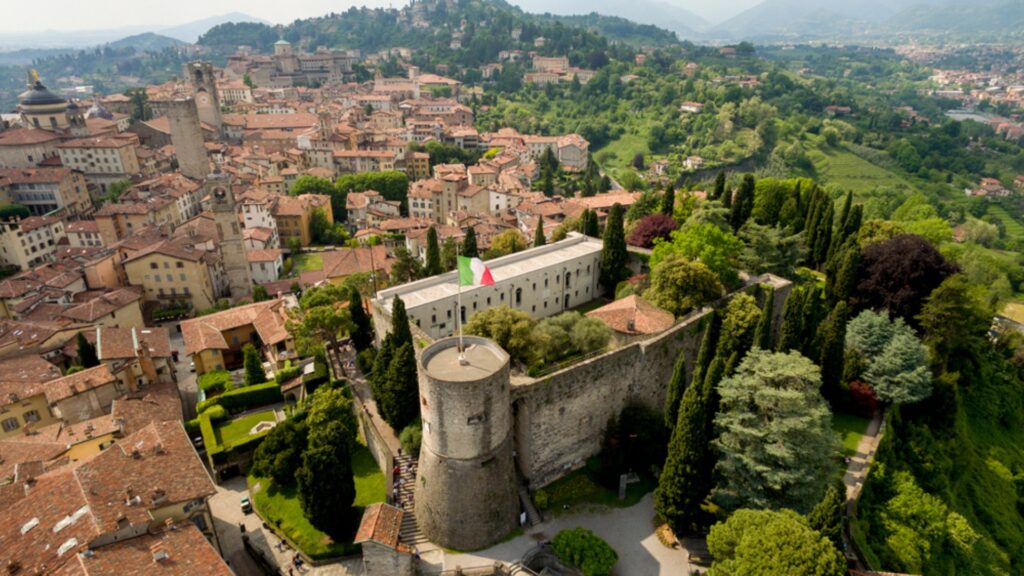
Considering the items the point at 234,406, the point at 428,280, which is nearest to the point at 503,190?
the point at 428,280

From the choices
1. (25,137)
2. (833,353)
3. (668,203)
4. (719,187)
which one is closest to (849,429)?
(833,353)

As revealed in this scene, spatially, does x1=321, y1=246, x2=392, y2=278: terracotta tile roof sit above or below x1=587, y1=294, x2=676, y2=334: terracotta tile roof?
below

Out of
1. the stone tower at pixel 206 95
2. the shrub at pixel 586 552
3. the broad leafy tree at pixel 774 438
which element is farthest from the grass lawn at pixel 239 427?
the stone tower at pixel 206 95

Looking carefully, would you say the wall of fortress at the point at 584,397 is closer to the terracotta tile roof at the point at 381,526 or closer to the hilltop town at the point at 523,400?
the hilltop town at the point at 523,400

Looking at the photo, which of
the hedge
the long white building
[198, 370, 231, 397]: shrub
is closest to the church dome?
[198, 370, 231, 397]: shrub

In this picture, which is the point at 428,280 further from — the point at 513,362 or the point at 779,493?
the point at 779,493

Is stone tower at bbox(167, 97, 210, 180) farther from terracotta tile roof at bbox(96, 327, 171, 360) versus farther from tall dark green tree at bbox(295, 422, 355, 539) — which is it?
tall dark green tree at bbox(295, 422, 355, 539)
